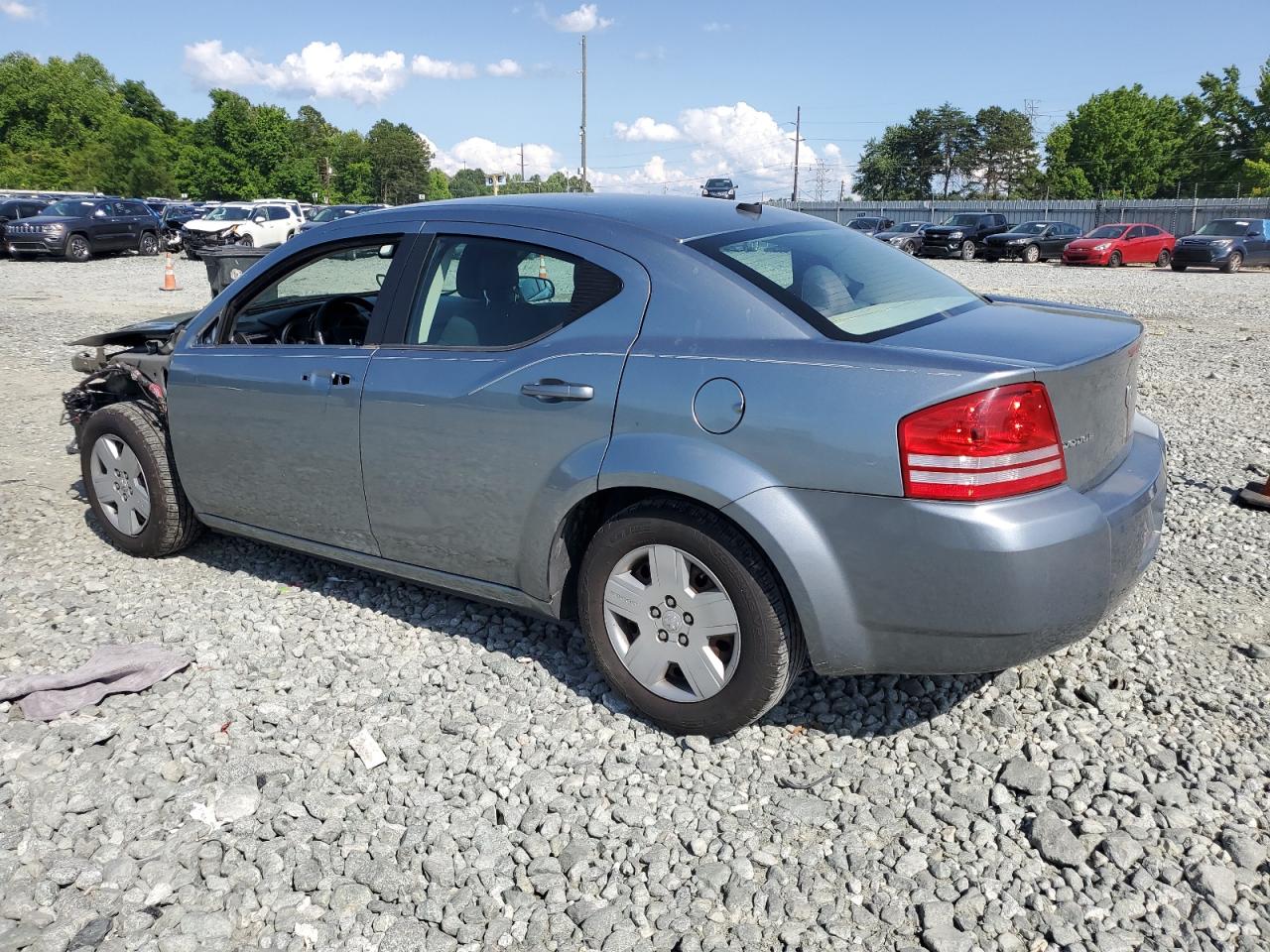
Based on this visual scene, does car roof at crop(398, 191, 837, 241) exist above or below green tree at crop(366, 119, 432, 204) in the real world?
below

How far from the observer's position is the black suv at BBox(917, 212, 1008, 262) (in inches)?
1350

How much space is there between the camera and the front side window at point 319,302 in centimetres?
423

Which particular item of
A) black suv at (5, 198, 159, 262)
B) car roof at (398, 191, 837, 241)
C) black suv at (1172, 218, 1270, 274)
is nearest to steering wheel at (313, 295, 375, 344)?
car roof at (398, 191, 837, 241)

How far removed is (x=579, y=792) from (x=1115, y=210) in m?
53.3

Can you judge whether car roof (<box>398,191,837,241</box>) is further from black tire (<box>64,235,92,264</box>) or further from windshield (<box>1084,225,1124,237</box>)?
windshield (<box>1084,225,1124,237</box>)

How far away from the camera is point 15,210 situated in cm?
2922

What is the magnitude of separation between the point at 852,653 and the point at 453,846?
4.19 ft

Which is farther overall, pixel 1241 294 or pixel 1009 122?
pixel 1009 122

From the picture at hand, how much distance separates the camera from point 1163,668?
145 inches

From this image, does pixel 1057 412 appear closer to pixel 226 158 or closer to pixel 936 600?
pixel 936 600

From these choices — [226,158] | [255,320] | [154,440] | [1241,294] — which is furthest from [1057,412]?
[226,158]

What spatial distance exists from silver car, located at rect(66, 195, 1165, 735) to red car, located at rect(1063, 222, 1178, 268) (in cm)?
3094

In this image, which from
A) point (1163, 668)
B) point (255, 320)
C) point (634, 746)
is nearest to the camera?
point (634, 746)

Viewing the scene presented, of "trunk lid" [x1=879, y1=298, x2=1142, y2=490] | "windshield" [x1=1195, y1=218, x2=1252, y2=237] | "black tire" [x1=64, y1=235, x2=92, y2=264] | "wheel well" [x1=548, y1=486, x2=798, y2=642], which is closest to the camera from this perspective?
"trunk lid" [x1=879, y1=298, x2=1142, y2=490]
